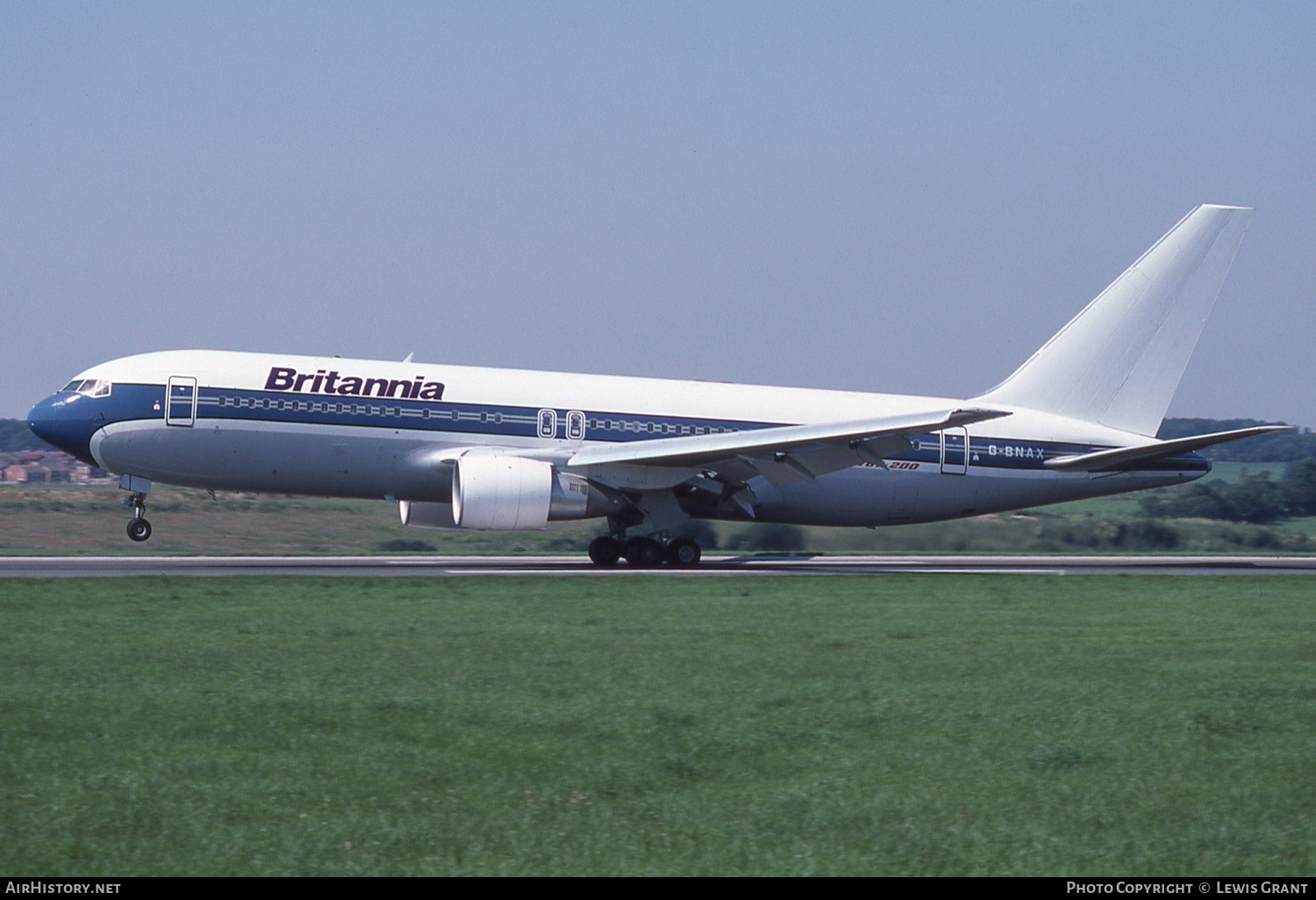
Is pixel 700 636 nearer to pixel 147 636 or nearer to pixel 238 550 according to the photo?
pixel 147 636

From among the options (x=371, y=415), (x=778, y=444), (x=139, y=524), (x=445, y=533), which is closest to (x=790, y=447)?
(x=778, y=444)

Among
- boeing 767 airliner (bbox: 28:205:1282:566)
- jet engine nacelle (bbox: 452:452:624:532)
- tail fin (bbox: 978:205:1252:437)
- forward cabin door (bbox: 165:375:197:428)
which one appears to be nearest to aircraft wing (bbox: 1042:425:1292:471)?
boeing 767 airliner (bbox: 28:205:1282:566)

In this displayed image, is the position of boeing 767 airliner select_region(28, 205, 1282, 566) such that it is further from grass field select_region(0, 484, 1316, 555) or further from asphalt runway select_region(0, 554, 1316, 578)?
grass field select_region(0, 484, 1316, 555)

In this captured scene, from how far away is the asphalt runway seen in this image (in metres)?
24.6

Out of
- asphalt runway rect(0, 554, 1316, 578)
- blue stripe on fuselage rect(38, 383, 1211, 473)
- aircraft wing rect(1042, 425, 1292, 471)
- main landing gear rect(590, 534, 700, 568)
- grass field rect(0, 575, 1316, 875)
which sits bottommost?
grass field rect(0, 575, 1316, 875)

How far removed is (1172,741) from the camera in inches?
370

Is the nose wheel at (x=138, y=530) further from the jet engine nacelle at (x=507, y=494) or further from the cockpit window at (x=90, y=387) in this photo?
the jet engine nacelle at (x=507, y=494)

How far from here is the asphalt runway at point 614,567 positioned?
2464cm

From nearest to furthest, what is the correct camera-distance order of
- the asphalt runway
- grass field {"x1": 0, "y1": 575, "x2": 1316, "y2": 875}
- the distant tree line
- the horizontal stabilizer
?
grass field {"x1": 0, "y1": 575, "x2": 1316, "y2": 875} → the asphalt runway → the horizontal stabilizer → the distant tree line

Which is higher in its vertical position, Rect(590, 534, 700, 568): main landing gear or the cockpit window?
the cockpit window

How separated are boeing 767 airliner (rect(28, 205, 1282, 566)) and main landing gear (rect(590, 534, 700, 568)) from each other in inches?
1.5

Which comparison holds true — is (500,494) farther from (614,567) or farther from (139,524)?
(139,524)

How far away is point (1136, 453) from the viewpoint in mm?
28625

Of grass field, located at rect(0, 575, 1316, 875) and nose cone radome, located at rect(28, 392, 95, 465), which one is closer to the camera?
grass field, located at rect(0, 575, 1316, 875)
